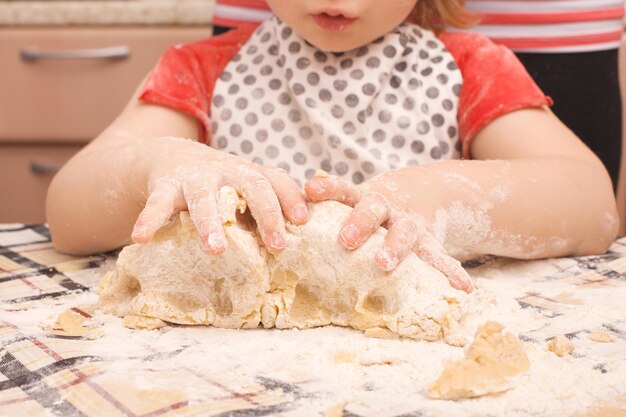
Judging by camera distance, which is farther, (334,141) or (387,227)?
(334,141)

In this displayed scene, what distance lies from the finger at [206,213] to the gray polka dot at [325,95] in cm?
42

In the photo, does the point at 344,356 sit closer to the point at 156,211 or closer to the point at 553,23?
the point at 156,211

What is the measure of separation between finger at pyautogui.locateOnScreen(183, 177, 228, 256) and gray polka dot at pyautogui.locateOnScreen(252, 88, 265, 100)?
0.44m

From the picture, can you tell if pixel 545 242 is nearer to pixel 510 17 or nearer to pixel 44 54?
pixel 510 17

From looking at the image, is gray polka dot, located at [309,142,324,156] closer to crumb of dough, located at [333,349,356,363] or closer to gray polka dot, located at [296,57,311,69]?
gray polka dot, located at [296,57,311,69]

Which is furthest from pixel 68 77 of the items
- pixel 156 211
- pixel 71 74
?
pixel 156 211

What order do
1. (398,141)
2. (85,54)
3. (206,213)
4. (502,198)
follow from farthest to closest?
(85,54) → (398,141) → (502,198) → (206,213)

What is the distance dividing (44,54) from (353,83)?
822 millimetres

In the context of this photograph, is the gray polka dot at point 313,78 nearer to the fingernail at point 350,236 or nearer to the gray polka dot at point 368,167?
the gray polka dot at point 368,167

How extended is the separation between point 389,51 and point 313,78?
0.37 feet

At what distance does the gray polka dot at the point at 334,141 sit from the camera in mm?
1069

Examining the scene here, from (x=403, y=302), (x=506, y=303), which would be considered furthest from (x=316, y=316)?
(x=506, y=303)

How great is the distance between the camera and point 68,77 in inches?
64.5

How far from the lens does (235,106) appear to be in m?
1.12
